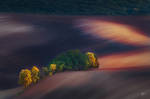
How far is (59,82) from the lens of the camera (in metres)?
3.07

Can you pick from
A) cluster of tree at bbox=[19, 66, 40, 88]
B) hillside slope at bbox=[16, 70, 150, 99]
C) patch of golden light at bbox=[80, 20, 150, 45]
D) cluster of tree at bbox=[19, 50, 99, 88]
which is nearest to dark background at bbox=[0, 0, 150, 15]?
patch of golden light at bbox=[80, 20, 150, 45]

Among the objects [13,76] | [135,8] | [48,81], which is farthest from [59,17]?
[48,81]

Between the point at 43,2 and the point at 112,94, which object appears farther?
the point at 43,2

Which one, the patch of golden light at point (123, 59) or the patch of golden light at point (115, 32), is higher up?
the patch of golden light at point (115, 32)

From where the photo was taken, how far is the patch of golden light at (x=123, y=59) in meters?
4.16

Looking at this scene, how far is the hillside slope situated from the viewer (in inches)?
97.4

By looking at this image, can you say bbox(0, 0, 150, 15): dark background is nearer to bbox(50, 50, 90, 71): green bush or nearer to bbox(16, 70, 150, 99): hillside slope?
bbox(50, 50, 90, 71): green bush

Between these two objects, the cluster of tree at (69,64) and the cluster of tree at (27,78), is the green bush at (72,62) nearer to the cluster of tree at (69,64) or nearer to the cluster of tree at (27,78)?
the cluster of tree at (69,64)

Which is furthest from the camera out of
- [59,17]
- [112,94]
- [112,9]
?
[112,9]

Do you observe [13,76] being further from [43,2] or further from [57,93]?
[43,2]

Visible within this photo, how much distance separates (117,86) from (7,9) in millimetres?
6782

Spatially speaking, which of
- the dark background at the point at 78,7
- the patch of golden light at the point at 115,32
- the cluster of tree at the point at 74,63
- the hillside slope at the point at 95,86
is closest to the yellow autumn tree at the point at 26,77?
the hillside slope at the point at 95,86

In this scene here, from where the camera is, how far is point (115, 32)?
6.33m

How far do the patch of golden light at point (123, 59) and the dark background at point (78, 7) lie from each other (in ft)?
13.0
